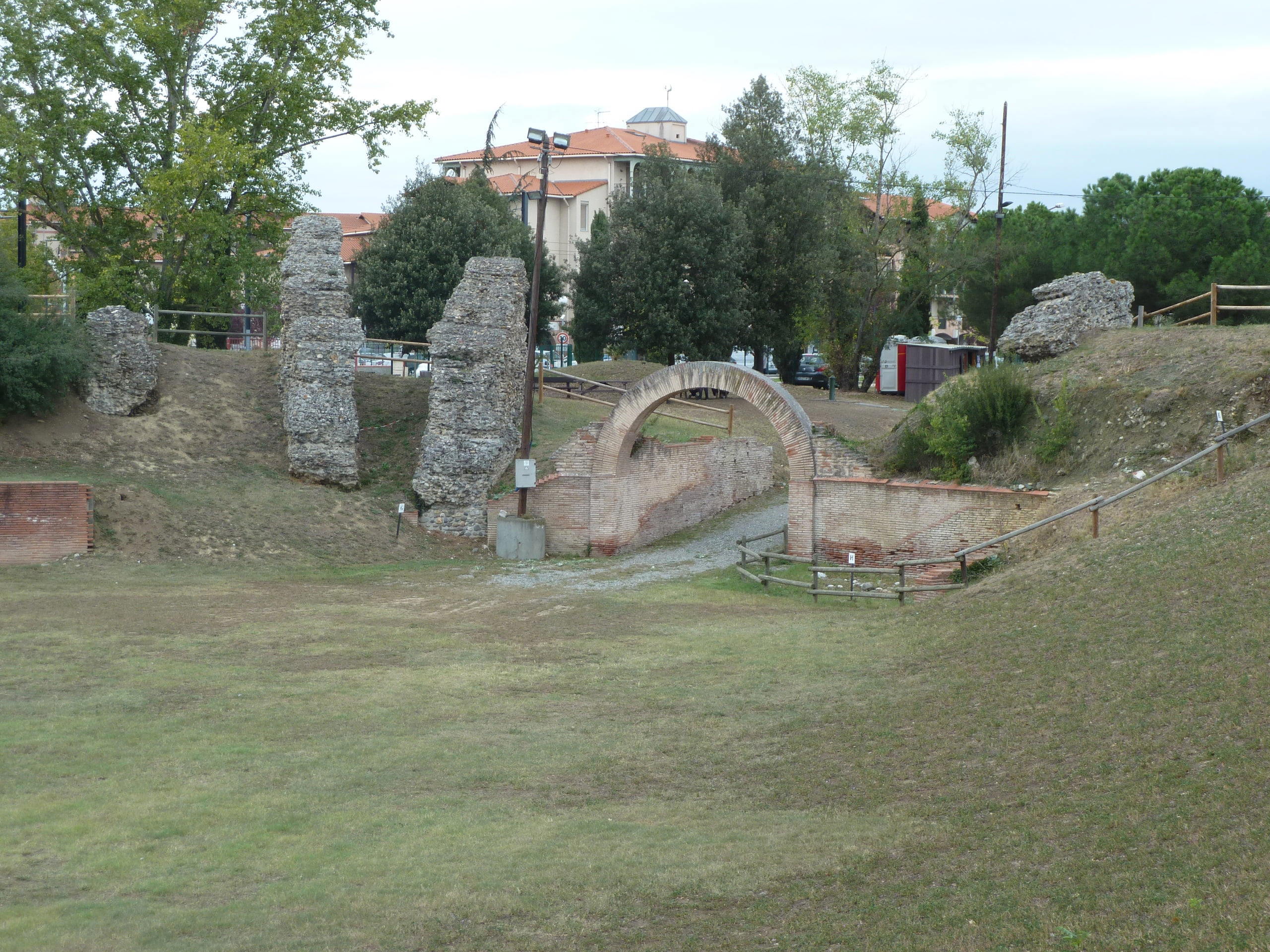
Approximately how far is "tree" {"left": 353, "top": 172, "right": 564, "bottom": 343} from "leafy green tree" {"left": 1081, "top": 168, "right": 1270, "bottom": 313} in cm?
1888

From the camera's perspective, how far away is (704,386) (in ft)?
80.9

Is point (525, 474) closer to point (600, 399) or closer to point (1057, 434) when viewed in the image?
point (1057, 434)

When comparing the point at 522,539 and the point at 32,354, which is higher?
the point at 32,354

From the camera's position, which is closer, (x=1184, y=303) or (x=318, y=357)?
(x=1184, y=303)

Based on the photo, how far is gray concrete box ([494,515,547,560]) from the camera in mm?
25469

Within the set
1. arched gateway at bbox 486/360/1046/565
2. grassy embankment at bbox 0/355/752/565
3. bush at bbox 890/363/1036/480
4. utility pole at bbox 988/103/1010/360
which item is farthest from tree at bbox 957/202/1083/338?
grassy embankment at bbox 0/355/752/565

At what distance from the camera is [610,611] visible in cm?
1938

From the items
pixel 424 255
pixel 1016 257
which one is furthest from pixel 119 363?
pixel 1016 257

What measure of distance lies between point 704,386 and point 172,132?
65.7ft

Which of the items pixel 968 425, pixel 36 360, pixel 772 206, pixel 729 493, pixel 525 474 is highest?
pixel 772 206

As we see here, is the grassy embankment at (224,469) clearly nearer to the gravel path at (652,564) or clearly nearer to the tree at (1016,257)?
the gravel path at (652,564)

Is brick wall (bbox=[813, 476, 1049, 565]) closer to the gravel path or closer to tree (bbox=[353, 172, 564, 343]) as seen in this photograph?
the gravel path

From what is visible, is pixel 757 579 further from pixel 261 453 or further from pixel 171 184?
pixel 171 184

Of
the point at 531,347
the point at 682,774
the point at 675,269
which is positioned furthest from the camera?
the point at 675,269
